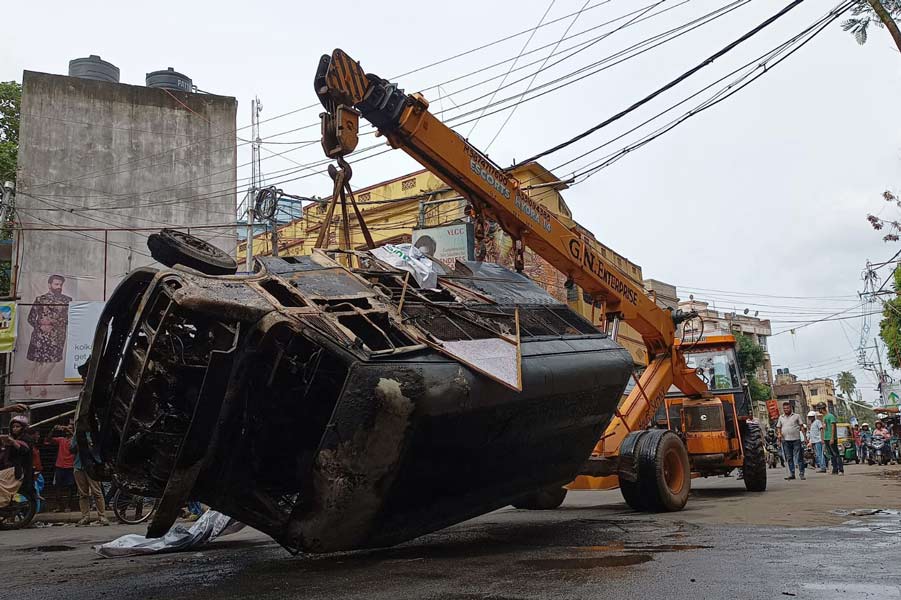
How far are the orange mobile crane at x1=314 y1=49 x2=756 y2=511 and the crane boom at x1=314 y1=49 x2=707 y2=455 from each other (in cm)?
1

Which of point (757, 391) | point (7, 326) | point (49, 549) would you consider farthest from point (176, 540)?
point (757, 391)

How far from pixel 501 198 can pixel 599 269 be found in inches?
73.5

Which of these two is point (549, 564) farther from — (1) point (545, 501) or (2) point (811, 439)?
(2) point (811, 439)

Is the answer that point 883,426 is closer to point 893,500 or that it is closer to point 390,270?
point 893,500

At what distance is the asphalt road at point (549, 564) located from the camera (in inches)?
166

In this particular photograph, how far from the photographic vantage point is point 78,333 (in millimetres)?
18141

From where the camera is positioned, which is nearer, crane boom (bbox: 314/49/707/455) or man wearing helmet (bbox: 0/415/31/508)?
crane boom (bbox: 314/49/707/455)

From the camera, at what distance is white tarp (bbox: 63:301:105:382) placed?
18047 mm

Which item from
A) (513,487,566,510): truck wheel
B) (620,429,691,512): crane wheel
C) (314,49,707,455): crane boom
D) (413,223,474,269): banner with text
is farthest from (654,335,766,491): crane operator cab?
(413,223,474,269): banner with text

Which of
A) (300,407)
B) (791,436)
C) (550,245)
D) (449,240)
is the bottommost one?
(791,436)

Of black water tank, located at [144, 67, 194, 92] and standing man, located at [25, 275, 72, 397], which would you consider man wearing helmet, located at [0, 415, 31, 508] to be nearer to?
standing man, located at [25, 275, 72, 397]

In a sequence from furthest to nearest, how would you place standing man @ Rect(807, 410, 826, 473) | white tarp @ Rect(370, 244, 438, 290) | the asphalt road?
standing man @ Rect(807, 410, 826, 473)
white tarp @ Rect(370, 244, 438, 290)
the asphalt road

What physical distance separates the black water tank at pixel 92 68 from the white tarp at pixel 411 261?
21.8 m

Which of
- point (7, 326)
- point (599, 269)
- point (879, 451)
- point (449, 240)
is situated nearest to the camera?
point (599, 269)
